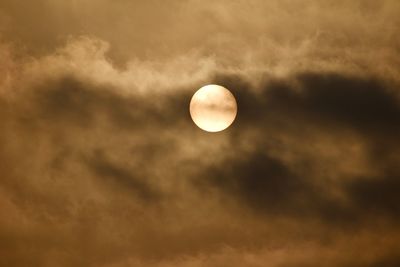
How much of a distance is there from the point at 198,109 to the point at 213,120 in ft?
5.84

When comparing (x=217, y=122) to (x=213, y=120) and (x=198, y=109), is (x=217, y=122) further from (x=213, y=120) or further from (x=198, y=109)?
(x=198, y=109)

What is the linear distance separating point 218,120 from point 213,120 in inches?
21.6

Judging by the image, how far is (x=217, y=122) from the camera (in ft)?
76.6

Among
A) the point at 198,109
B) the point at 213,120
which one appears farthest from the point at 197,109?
the point at 213,120

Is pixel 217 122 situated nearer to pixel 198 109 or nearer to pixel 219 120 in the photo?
pixel 219 120

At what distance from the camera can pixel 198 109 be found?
75.5ft

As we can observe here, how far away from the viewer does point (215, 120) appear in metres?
23.1

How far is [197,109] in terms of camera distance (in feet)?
75.6

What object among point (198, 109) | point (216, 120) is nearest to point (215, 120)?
point (216, 120)

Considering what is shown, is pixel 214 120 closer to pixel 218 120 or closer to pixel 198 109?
pixel 218 120

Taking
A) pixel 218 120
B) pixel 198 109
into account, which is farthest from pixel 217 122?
pixel 198 109

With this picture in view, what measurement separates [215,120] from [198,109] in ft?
6.37

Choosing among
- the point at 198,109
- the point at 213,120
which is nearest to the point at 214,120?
the point at 213,120

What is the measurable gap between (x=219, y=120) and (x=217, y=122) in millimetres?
274
